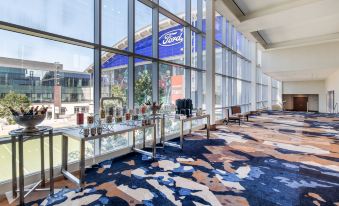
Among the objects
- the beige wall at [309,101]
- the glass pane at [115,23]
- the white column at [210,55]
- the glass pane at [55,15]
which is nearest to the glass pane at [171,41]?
the white column at [210,55]

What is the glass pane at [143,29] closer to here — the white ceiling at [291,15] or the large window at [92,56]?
the large window at [92,56]

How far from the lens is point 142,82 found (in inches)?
180

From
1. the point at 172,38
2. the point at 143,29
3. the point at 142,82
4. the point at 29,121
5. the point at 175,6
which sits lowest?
the point at 29,121

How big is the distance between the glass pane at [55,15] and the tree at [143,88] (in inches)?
55.7

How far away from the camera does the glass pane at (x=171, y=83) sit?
5.15 m

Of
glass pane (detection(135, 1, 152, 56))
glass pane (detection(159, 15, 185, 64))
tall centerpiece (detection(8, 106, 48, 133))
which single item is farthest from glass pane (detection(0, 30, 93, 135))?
glass pane (detection(159, 15, 185, 64))

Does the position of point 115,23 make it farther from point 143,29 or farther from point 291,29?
point 291,29

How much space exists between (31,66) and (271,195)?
369 centimetres

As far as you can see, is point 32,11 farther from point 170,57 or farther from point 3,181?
point 170,57

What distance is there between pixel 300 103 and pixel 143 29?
22.7 metres

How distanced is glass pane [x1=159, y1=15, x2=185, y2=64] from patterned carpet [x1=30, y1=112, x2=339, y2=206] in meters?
2.58

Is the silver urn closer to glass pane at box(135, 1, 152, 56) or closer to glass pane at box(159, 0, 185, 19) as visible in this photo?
glass pane at box(135, 1, 152, 56)

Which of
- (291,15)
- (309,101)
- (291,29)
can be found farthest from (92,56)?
(309,101)

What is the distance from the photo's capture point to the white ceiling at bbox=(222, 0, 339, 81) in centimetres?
664
